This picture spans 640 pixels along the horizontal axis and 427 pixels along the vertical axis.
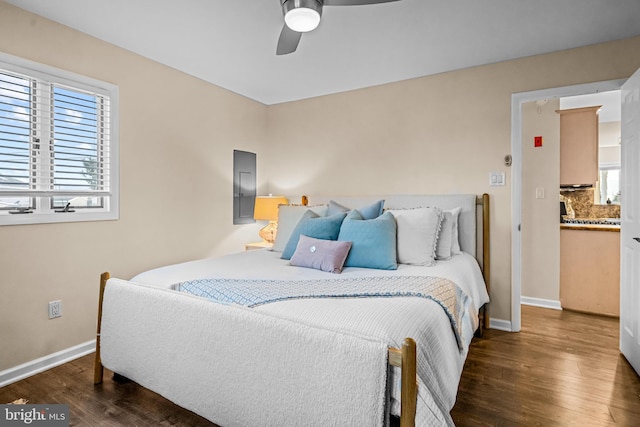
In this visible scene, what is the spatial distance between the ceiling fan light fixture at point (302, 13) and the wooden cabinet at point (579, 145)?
130 inches

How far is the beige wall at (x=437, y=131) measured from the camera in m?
2.94

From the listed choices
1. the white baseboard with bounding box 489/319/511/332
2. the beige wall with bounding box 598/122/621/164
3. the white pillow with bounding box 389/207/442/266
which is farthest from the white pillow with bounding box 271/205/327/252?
the beige wall with bounding box 598/122/621/164

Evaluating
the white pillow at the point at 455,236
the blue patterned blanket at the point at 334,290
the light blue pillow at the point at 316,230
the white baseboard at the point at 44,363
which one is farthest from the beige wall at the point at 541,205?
the white baseboard at the point at 44,363

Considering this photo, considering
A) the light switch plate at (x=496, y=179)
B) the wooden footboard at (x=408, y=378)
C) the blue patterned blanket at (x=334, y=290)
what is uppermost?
the light switch plate at (x=496, y=179)

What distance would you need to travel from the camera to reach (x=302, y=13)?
1848mm

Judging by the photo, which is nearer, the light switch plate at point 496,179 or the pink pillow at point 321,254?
the pink pillow at point 321,254

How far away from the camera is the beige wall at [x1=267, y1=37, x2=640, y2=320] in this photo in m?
2.94

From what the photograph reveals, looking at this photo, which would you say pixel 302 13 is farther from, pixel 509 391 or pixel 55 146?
pixel 509 391

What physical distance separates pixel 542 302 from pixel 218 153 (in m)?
3.91

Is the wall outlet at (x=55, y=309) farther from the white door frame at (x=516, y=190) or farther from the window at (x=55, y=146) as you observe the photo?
the white door frame at (x=516, y=190)

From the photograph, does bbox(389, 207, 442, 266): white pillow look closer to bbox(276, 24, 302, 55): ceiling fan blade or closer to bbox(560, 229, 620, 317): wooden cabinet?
bbox(276, 24, 302, 55): ceiling fan blade

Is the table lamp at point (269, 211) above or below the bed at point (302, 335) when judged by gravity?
above

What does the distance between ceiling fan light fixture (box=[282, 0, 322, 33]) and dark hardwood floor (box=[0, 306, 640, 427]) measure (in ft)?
7.20

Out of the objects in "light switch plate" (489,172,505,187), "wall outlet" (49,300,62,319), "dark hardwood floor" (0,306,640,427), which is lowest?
"dark hardwood floor" (0,306,640,427)
